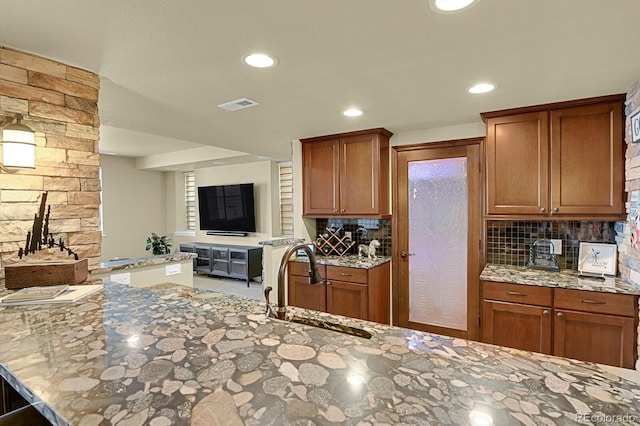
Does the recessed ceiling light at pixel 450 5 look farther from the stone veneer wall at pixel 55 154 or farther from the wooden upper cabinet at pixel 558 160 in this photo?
the stone veneer wall at pixel 55 154

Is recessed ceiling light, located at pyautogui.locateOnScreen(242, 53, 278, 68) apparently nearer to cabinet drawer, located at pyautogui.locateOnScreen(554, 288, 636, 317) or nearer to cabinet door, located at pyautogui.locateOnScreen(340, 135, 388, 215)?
cabinet door, located at pyautogui.locateOnScreen(340, 135, 388, 215)

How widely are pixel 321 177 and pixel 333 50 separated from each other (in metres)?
2.12

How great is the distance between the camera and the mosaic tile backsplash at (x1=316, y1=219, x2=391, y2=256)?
3764 millimetres

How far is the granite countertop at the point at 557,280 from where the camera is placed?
2.25 meters

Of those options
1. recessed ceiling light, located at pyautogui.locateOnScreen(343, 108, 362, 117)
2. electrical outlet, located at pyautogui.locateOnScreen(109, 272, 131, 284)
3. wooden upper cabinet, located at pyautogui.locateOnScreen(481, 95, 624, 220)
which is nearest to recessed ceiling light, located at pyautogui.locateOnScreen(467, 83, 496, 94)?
wooden upper cabinet, located at pyautogui.locateOnScreen(481, 95, 624, 220)

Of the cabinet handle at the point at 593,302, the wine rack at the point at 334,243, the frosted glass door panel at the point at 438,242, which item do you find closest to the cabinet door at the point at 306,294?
the wine rack at the point at 334,243

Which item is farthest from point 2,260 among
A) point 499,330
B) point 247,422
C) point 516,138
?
point 516,138

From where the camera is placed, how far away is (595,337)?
90.4 inches

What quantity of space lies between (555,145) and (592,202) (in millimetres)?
523

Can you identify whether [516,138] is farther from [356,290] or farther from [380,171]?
[356,290]

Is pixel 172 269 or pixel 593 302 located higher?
pixel 172 269

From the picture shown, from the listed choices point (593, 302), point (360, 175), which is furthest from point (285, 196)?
point (593, 302)

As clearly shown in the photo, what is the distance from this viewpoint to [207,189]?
23.0ft

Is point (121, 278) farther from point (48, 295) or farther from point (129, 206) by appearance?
point (129, 206)
